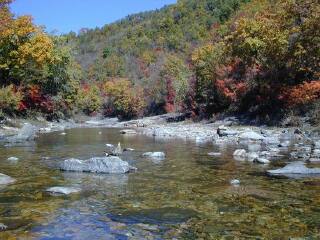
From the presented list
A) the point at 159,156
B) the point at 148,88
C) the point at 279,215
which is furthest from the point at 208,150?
the point at 148,88

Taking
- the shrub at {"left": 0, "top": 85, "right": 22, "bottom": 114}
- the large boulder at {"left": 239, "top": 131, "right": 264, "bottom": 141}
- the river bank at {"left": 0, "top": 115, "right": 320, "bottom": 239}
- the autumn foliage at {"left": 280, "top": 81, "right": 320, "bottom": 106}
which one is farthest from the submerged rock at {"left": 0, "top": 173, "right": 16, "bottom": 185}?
the shrub at {"left": 0, "top": 85, "right": 22, "bottom": 114}

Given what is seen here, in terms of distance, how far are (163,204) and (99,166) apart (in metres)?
4.68

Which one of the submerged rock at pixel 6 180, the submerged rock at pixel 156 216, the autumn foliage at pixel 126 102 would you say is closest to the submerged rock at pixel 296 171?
the submerged rock at pixel 156 216

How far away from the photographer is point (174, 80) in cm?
6781

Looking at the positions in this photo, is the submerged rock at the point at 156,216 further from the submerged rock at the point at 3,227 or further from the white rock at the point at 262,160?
the white rock at the point at 262,160

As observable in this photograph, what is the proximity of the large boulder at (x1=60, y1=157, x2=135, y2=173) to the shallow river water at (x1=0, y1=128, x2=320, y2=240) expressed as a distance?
0.40m

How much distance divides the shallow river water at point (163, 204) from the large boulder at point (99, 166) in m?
0.40

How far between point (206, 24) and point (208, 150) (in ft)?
358

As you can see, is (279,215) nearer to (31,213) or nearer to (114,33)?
(31,213)

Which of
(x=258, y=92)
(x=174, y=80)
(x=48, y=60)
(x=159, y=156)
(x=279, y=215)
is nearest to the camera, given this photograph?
(x=279, y=215)

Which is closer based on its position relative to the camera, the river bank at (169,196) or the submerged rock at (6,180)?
the river bank at (169,196)

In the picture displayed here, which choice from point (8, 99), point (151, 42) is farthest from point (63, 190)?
point (151, 42)

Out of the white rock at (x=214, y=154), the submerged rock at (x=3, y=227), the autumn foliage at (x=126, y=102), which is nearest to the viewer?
the submerged rock at (x=3, y=227)

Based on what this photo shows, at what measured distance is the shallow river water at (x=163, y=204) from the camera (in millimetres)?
8078
